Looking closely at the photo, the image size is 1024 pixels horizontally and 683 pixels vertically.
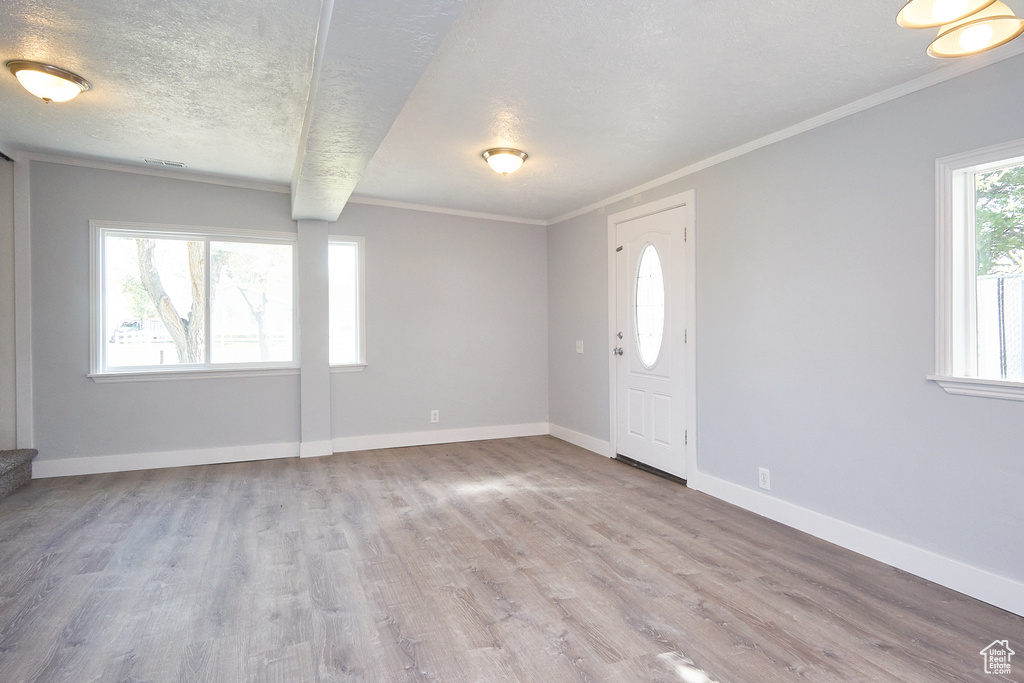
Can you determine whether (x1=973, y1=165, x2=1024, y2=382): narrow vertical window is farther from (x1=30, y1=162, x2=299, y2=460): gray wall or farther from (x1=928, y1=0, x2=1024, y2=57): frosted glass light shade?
(x1=30, y1=162, x2=299, y2=460): gray wall

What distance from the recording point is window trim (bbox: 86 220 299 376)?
14.8 feet

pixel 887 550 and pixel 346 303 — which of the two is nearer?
pixel 887 550

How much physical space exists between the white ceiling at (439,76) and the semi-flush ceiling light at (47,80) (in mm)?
88

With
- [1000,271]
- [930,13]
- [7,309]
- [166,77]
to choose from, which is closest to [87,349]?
[7,309]

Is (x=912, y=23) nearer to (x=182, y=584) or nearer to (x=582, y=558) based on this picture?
(x=582, y=558)

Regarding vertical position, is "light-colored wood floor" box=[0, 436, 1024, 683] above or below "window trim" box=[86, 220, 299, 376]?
below

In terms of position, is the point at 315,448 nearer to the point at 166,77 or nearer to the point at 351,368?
the point at 351,368

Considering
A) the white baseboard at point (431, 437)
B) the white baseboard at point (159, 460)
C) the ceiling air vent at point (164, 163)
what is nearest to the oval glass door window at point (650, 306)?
the white baseboard at point (431, 437)

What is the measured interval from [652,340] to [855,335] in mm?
1833

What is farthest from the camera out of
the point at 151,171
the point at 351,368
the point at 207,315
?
the point at 351,368

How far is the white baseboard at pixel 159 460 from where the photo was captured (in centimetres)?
443

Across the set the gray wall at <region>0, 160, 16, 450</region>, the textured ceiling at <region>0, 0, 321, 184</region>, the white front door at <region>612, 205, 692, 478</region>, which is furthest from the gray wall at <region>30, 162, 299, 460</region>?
the white front door at <region>612, 205, 692, 478</region>

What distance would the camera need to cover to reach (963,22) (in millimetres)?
1650

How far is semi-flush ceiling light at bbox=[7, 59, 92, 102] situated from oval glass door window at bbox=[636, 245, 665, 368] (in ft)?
13.4
